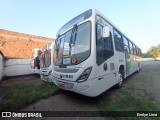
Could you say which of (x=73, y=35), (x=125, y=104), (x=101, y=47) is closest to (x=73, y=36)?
(x=73, y=35)

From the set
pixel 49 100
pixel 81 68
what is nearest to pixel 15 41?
pixel 49 100

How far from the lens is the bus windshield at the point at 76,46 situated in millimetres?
4426

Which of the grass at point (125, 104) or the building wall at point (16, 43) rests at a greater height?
the building wall at point (16, 43)

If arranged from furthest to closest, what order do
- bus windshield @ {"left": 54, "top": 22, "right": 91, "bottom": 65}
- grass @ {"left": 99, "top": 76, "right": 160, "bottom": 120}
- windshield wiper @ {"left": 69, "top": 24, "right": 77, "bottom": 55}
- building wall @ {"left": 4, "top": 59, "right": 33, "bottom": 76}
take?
building wall @ {"left": 4, "top": 59, "right": 33, "bottom": 76}, windshield wiper @ {"left": 69, "top": 24, "right": 77, "bottom": 55}, bus windshield @ {"left": 54, "top": 22, "right": 91, "bottom": 65}, grass @ {"left": 99, "top": 76, "right": 160, "bottom": 120}

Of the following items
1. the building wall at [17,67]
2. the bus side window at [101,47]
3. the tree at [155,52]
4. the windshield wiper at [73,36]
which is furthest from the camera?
the tree at [155,52]

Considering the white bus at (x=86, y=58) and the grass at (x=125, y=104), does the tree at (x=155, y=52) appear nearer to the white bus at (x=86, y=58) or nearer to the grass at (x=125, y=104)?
the grass at (x=125, y=104)

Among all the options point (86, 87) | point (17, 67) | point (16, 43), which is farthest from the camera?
point (16, 43)

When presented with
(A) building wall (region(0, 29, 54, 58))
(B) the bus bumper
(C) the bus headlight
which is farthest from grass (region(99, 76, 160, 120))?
(A) building wall (region(0, 29, 54, 58))

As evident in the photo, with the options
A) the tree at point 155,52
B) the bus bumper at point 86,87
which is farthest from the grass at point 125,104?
the tree at point 155,52

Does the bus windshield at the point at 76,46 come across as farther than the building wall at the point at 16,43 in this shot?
No

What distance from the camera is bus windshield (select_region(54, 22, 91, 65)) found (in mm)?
4426

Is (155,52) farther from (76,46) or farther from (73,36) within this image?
(76,46)

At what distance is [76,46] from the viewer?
15.4 ft

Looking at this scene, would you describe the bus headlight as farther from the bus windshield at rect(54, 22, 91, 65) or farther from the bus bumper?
the bus windshield at rect(54, 22, 91, 65)
